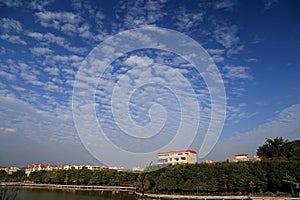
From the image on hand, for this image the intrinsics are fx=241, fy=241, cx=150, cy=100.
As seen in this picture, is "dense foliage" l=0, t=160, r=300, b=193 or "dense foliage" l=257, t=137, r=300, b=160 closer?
"dense foliage" l=0, t=160, r=300, b=193

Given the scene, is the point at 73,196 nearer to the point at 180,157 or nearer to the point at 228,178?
the point at 228,178

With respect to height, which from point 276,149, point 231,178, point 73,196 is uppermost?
point 276,149

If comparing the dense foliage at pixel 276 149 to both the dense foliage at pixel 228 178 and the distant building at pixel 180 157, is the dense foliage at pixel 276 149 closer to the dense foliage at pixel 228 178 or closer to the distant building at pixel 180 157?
the dense foliage at pixel 228 178

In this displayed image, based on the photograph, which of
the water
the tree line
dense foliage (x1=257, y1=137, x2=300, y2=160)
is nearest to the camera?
the tree line

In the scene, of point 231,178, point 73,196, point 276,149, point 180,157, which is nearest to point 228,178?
point 231,178

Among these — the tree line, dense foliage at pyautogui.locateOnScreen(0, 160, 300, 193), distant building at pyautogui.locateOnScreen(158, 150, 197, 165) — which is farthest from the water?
distant building at pyautogui.locateOnScreen(158, 150, 197, 165)

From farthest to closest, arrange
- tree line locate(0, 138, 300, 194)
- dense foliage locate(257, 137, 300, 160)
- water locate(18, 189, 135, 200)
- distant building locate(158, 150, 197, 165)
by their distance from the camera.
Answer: distant building locate(158, 150, 197, 165)
dense foliage locate(257, 137, 300, 160)
water locate(18, 189, 135, 200)
tree line locate(0, 138, 300, 194)

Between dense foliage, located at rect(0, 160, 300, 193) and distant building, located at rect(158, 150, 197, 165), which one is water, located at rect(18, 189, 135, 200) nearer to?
dense foliage, located at rect(0, 160, 300, 193)

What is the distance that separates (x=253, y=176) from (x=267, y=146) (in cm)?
1120

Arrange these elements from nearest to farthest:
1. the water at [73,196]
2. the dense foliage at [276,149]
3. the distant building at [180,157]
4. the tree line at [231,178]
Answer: the tree line at [231,178] < the water at [73,196] < the dense foliage at [276,149] < the distant building at [180,157]

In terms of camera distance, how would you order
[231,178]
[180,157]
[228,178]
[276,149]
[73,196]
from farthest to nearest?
1. [180,157]
2. [276,149]
3. [73,196]
4. [228,178]
5. [231,178]

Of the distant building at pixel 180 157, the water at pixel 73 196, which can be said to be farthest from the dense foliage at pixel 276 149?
the water at pixel 73 196

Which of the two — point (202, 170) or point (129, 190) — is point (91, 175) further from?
point (202, 170)

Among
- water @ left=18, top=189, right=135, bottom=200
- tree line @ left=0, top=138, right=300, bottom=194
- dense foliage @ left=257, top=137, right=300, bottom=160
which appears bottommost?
water @ left=18, top=189, right=135, bottom=200
